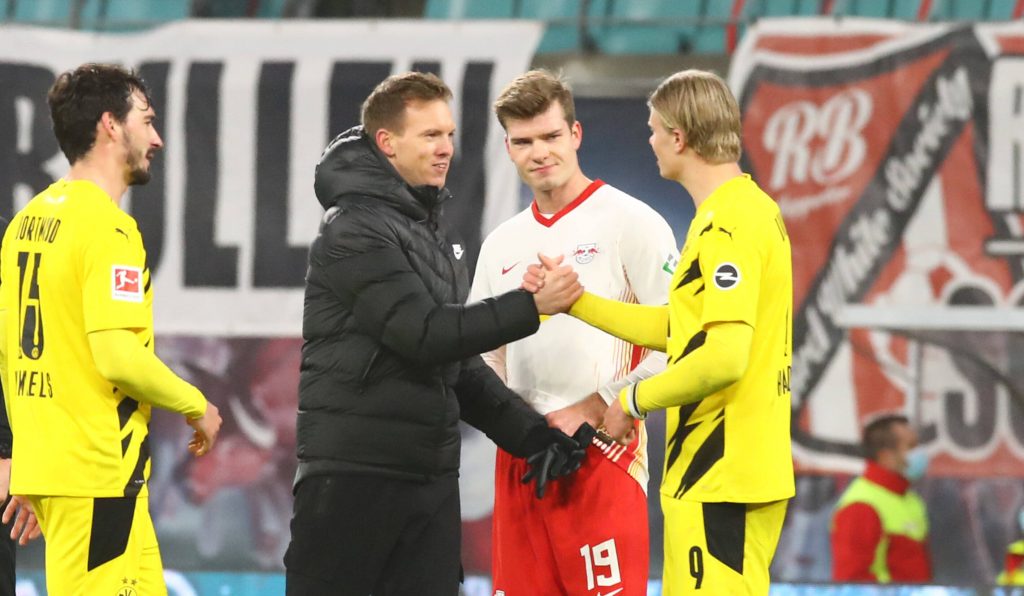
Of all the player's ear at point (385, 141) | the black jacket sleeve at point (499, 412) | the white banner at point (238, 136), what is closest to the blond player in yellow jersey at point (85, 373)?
the player's ear at point (385, 141)

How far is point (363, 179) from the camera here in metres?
3.39

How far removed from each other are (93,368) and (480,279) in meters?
1.19

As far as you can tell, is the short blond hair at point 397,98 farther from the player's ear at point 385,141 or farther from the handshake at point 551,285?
the handshake at point 551,285

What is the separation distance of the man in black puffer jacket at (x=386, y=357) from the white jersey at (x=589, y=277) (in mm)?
397

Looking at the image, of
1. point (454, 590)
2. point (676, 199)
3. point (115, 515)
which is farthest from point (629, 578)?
point (676, 199)

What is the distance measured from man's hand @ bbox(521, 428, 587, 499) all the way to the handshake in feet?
1.34

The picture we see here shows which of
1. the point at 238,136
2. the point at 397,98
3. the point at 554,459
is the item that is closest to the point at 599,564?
the point at 554,459

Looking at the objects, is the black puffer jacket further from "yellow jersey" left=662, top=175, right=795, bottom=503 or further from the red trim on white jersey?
the red trim on white jersey

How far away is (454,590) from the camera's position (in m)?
3.44

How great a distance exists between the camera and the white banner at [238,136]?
6.29 meters

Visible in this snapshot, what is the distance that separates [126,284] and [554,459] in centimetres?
117

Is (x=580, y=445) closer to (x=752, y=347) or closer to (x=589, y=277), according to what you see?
(x=589, y=277)

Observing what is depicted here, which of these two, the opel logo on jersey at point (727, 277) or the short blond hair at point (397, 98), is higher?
the short blond hair at point (397, 98)

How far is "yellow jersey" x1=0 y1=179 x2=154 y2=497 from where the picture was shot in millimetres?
3254
